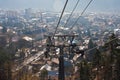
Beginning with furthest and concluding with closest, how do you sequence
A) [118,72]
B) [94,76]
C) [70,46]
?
[94,76]
[118,72]
[70,46]

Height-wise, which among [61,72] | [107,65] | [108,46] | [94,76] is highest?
[61,72]

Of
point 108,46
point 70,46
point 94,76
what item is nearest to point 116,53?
point 108,46

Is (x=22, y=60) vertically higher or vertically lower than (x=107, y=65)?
lower

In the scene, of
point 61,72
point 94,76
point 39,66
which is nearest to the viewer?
point 61,72

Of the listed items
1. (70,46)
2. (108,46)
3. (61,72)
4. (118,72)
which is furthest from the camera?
(108,46)

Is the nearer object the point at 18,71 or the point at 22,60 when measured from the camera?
the point at 18,71

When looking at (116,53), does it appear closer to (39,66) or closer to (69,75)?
(69,75)

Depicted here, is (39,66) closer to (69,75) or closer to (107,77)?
(69,75)

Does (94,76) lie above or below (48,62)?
above

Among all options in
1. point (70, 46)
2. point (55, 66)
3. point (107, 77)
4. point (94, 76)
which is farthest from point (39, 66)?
point (70, 46)
